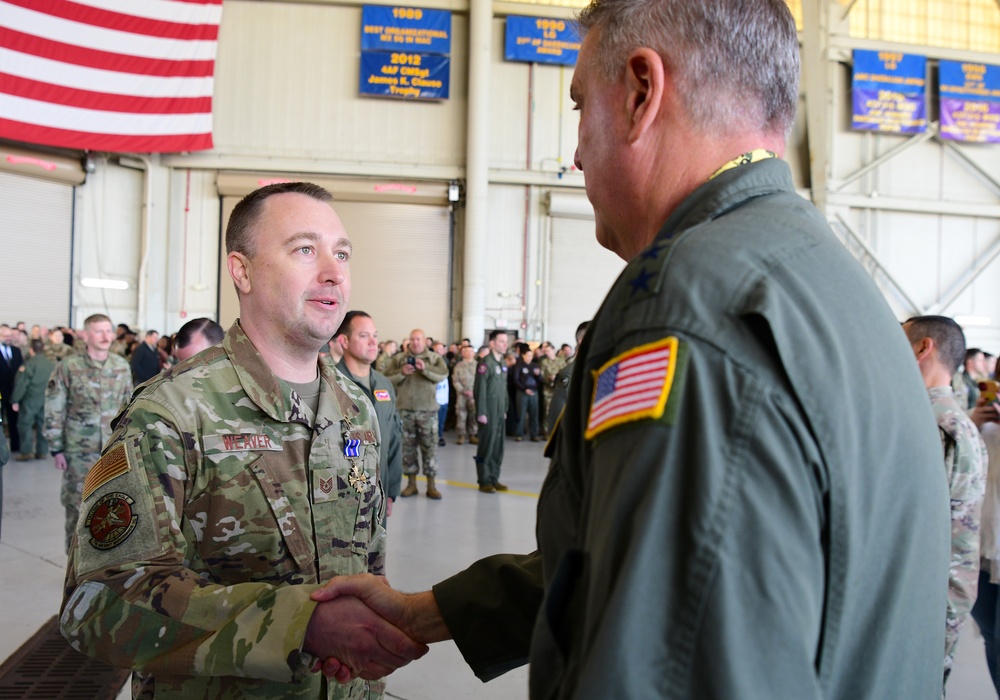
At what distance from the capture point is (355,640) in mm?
1387

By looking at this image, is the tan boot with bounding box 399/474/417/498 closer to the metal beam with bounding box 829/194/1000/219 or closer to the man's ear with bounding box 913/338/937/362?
the man's ear with bounding box 913/338/937/362

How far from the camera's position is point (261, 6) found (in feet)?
49.4

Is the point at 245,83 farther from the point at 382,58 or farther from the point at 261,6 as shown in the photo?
the point at 382,58

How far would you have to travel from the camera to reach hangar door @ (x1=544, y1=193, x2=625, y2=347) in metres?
15.8

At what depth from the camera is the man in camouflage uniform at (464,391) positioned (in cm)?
1264

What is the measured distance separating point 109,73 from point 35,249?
3674mm

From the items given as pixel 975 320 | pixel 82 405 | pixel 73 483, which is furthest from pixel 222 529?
pixel 975 320

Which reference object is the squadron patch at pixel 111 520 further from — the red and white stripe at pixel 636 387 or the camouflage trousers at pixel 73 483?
the camouflage trousers at pixel 73 483

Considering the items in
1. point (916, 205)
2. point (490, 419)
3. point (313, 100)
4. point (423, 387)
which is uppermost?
point (313, 100)

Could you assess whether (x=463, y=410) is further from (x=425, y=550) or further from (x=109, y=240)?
(x=109, y=240)

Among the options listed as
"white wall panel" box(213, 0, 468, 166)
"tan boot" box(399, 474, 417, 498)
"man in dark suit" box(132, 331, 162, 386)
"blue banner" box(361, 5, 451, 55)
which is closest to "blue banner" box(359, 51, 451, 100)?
"blue banner" box(361, 5, 451, 55)

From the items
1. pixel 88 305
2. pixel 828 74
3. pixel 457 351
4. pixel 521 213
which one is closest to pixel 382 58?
pixel 521 213

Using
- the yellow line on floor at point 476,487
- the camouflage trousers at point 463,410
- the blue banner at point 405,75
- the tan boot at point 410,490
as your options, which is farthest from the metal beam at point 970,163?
the tan boot at point 410,490

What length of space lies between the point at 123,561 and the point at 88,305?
15.0m
